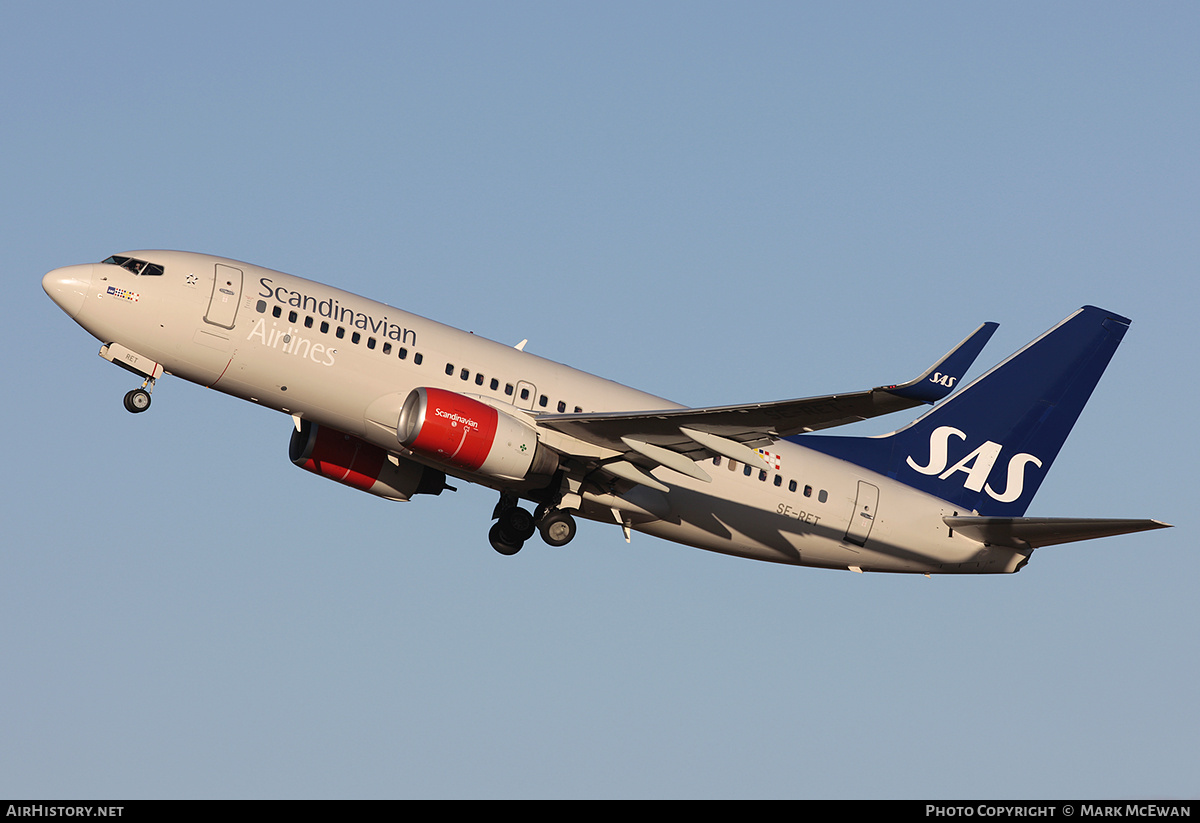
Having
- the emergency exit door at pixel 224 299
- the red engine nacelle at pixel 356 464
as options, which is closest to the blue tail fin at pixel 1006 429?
the red engine nacelle at pixel 356 464

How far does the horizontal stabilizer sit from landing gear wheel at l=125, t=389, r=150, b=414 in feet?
70.2

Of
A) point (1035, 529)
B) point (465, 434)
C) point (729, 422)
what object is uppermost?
point (729, 422)

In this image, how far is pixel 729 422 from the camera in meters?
30.1

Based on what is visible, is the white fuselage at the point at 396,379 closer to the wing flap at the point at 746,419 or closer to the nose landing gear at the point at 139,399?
the nose landing gear at the point at 139,399

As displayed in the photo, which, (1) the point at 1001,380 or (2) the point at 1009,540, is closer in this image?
(2) the point at 1009,540

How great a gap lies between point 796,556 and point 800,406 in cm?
861

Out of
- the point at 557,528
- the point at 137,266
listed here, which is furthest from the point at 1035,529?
the point at 137,266

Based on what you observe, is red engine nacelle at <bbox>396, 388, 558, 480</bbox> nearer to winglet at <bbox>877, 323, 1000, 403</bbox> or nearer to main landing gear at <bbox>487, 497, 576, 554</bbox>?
main landing gear at <bbox>487, 497, 576, 554</bbox>

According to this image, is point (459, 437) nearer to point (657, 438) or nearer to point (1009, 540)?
point (657, 438)

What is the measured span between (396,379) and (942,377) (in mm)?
12843

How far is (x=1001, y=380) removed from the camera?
131 ft

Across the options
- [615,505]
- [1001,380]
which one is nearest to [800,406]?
[615,505]

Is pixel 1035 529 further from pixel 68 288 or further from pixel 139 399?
pixel 68 288

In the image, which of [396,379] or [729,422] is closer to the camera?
[729,422]
